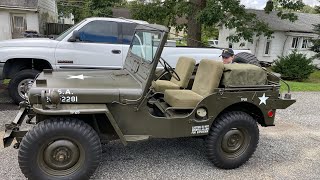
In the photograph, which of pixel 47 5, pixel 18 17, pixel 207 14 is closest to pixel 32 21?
pixel 18 17

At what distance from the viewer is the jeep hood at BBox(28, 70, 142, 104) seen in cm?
334

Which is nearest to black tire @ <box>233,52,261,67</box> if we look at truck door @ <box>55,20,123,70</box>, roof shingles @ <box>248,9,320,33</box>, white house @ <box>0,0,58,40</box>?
truck door @ <box>55,20,123,70</box>

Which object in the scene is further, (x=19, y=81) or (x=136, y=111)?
(x=19, y=81)

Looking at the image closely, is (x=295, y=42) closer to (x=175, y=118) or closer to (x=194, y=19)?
(x=194, y=19)

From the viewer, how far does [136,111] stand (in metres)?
3.57

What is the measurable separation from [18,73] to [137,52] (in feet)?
11.0

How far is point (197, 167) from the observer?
13.5 feet

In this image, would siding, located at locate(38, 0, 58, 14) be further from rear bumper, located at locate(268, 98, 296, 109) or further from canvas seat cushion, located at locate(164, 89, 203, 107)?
rear bumper, located at locate(268, 98, 296, 109)

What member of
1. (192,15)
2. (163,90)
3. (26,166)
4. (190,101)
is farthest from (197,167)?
(192,15)

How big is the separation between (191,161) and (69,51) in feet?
12.2

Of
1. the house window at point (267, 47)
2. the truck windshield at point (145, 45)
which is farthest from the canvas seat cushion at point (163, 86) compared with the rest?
the house window at point (267, 47)

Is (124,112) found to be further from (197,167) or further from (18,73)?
(18,73)

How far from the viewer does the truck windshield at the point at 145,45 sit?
143 inches

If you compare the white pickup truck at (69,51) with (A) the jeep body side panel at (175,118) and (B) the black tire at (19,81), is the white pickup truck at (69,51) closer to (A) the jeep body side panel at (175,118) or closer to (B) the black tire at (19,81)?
(B) the black tire at (19,81)
